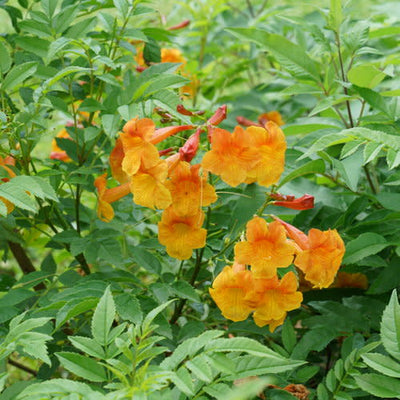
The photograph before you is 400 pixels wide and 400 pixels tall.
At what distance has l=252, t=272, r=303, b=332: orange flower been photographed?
1.38 metres

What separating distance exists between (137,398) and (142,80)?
3.15 ft

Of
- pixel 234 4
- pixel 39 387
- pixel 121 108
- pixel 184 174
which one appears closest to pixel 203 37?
pixel 234 4

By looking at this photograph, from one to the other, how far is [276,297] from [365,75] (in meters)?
0.76

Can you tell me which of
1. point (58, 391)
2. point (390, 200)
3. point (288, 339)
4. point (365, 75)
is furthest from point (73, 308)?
point (365, 75)

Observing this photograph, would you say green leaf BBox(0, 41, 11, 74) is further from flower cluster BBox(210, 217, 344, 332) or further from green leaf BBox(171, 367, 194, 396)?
green leaf BBox(171, 367, 194, 396)

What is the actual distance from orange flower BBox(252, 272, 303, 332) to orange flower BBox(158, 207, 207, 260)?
0.20 m

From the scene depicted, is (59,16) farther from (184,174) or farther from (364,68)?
(364,68)

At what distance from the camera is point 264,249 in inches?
52.5

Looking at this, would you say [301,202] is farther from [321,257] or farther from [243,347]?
[243,347]

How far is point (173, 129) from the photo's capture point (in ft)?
4.92

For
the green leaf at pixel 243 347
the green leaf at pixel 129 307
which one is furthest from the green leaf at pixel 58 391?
the green leaf at pixel 129 307

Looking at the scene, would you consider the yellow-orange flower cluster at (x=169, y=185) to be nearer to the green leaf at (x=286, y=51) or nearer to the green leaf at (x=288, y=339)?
the green leaf at (x=288, y=339)

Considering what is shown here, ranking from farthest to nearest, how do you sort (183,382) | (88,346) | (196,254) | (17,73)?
(196,254), (17,73), (88,346), (183,382)

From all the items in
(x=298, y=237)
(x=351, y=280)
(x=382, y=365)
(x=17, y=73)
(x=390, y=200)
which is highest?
(x=17, y=73)
